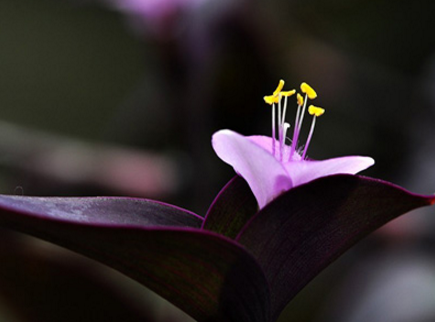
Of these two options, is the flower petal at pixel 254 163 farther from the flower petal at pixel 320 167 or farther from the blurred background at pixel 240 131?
the blurred background at pixel 240 131

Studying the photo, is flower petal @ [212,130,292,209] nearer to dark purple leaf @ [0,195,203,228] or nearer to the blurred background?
dark purple leaf @ [0,195,203,228]

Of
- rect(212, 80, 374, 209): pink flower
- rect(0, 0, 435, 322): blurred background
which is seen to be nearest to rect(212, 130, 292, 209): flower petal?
rect(212, 80, 374, 209): pink flower

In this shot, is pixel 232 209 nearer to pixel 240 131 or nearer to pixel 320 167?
pixel 320 167

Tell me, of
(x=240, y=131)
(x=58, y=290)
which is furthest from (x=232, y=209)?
(x=240, y=131)

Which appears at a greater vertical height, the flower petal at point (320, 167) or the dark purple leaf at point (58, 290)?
the flower petal at point (320, 167)

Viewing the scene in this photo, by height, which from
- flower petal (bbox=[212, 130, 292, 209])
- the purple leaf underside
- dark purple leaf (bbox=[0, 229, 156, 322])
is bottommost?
dark purple leaf (bbox=[0, 229, 156, 322])

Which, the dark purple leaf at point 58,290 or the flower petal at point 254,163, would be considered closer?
the flower petal at point 254,163

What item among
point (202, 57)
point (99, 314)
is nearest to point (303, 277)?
point (99, 314)

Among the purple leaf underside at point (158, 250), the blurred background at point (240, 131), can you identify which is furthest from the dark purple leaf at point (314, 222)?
the blurred background at point (240, 131)
